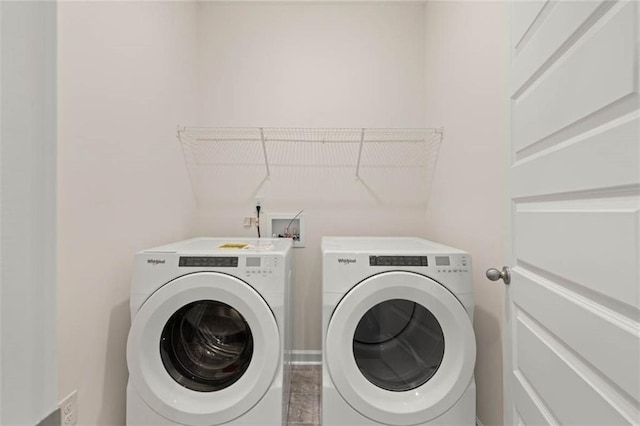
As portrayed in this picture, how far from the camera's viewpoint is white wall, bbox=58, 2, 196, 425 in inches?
43.3

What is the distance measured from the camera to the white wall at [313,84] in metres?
2.20

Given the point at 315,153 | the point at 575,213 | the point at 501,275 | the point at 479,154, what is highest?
the point at 315,153

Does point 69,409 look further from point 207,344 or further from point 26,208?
point 26,208

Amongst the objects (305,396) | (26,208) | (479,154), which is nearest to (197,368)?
(305,396)

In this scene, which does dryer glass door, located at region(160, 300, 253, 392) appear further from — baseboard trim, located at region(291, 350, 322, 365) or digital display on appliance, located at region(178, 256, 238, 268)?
baseboard trim, located at region(291, 350, 322, 365)

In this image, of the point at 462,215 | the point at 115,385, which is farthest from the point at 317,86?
the point at 115,385

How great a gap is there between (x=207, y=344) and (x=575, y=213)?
4.75 ft

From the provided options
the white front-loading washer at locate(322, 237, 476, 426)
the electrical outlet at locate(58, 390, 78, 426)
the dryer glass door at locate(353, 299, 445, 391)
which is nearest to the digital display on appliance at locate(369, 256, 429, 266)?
the white front-loading washer at locate(322, 237, 476, 426)

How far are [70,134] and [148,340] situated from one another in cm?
86

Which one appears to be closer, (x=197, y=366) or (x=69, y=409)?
(x=69, y=409)

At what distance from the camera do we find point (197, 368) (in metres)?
1.33

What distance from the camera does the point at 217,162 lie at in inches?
86.7

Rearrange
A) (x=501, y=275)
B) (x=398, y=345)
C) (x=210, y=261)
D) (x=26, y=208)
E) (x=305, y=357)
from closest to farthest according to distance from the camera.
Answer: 1. (x=26, y=208)
2. (x=501, y=275)
3. (x=210, y=261)
4. (x=398, y=345)
5. (x=305, y=357)

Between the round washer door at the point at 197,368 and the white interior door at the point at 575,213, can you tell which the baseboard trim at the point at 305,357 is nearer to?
the round washer door at the point at 197,368
